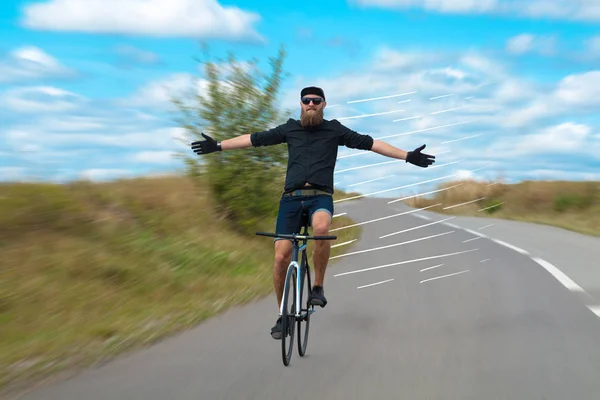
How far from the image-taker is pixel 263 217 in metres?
17.1

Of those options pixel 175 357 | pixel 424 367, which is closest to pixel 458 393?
pixel 424 367

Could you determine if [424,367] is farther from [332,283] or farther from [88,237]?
[88,237]

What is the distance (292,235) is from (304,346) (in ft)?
3.22

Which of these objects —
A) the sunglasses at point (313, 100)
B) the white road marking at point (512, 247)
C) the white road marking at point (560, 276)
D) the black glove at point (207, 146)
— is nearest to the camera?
the sunglasses at point (313, 100)

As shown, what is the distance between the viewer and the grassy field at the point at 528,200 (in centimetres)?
3673

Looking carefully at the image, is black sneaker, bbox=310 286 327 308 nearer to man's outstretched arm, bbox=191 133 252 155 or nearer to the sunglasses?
man's outstretched arm, bbox=191 133 252 155

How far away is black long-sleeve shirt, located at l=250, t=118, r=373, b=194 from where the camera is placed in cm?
673

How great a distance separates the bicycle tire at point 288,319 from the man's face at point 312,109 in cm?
127

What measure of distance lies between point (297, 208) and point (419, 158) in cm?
124

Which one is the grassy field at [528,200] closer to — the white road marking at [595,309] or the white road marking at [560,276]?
the white road marking at [560,276]

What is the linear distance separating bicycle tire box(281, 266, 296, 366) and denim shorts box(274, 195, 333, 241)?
464 millimetres

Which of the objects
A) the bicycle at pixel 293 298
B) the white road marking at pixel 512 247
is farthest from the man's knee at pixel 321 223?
the white road marking at pixel 512 247

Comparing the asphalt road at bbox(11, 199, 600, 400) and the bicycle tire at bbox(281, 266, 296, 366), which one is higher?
the bicycle tire at bbox(281, 266, 296, 366)

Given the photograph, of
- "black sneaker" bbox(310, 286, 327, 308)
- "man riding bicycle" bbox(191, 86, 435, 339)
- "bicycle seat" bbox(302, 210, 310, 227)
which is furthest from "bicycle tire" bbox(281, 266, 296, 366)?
"bicycle seat" bbox(302, 210, 310, 227)
